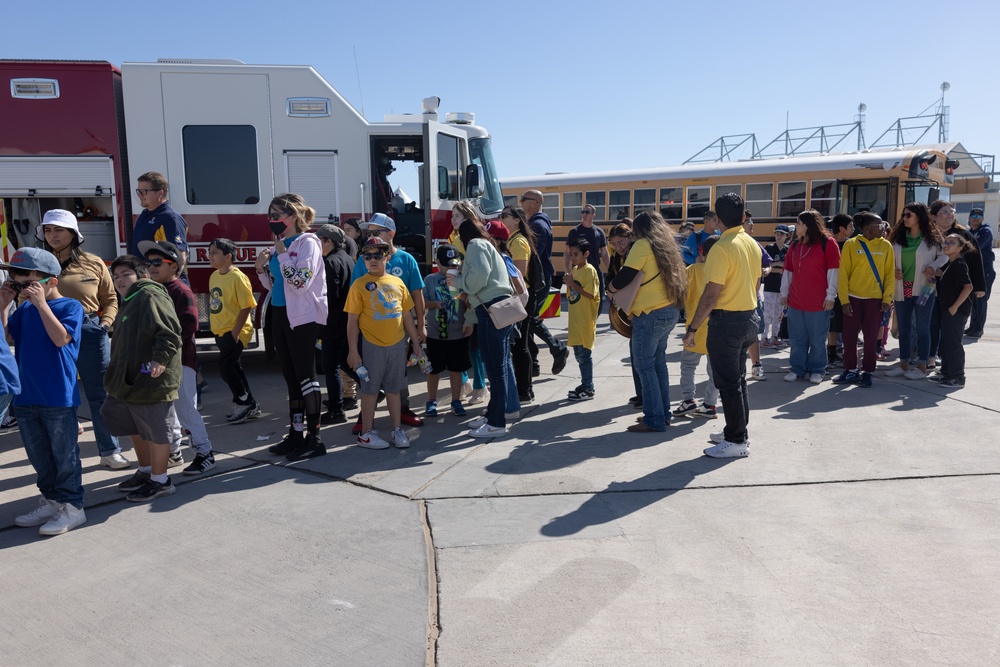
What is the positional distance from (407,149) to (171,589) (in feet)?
24.4

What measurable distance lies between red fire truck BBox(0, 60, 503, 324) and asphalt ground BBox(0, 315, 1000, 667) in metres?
3.19

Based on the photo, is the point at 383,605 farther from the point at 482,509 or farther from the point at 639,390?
the point at 639,390

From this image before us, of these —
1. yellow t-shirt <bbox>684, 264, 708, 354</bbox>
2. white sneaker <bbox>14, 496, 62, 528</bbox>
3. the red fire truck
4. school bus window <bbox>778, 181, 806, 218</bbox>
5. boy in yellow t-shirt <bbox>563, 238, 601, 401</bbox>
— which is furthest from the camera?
school bus window <bbox>778, 181, 806, 218</bbox>

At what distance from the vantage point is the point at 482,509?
445cm

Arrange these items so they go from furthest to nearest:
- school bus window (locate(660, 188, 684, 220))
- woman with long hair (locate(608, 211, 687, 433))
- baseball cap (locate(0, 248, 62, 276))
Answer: school bus window (locate(660, 188, 684, 220)), woman with long hair (locate(608, 211, 687, 433)), baseball cap (locate(0, 248, 62, 276))

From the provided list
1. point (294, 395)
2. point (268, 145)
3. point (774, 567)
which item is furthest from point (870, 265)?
point (268, 145)

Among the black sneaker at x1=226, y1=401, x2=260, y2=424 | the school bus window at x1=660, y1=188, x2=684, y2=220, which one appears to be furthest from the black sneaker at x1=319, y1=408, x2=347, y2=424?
the school bus window at x1=660, y1=188, x2=684, y2=220

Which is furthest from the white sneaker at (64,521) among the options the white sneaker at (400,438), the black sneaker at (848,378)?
the black sneaker at (848,378)

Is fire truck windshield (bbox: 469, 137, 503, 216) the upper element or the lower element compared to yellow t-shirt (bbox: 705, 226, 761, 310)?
upper

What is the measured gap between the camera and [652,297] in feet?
19.0

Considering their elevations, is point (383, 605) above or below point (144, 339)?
below

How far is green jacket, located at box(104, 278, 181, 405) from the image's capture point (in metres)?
4.50

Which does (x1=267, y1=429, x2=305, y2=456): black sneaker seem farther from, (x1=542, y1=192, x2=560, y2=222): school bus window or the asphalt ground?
(x1=542, y1=192, x2=560, y2=222): school bus window

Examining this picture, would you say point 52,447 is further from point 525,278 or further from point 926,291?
point 926,291
